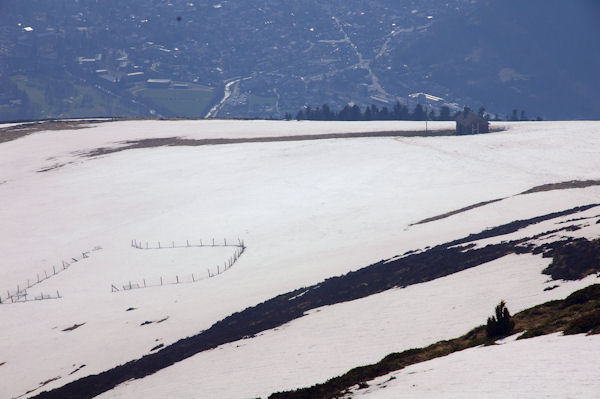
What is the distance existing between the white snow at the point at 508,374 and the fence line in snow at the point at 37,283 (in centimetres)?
3933

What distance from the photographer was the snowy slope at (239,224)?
40.0 meters

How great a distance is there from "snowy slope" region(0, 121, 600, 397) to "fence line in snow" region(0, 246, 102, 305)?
1.42ft

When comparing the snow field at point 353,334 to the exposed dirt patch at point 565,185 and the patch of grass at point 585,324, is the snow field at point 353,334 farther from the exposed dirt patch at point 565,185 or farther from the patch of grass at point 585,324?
the exposed dirt patch at point 565,185

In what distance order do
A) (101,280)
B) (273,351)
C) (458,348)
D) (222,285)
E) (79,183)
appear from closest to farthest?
(458,348) < (273,351) < (222,285) < (101,280) < (79,183)

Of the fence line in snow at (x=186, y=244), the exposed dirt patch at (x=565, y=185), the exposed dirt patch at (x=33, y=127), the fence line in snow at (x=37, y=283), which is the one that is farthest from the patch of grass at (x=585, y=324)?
the exposed dirt patch at (x=33, y=127)

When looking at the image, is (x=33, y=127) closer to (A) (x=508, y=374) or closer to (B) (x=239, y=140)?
(B) (x=239, y=140)

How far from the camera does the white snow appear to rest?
18.5 meters

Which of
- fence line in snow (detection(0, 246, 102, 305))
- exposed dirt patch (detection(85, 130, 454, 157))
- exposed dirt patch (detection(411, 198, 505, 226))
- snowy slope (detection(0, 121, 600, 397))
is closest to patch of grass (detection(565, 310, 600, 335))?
snowy slope (detection(0, 121, 600, 397))

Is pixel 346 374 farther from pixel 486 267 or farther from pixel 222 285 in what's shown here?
pixel 222 285

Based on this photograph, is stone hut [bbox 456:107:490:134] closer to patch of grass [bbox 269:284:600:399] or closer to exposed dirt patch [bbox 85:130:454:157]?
exposed dirt patch [bbox 85:130:454:157]

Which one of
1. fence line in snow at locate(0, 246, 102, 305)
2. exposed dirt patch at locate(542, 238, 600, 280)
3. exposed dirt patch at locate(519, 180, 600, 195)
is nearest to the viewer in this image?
exposed dirt patch at locate(542, 238, 600, 280)

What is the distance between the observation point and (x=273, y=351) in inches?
1310

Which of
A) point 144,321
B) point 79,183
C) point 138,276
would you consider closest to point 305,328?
point 144,321

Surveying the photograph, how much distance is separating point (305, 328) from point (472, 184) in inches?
1676
